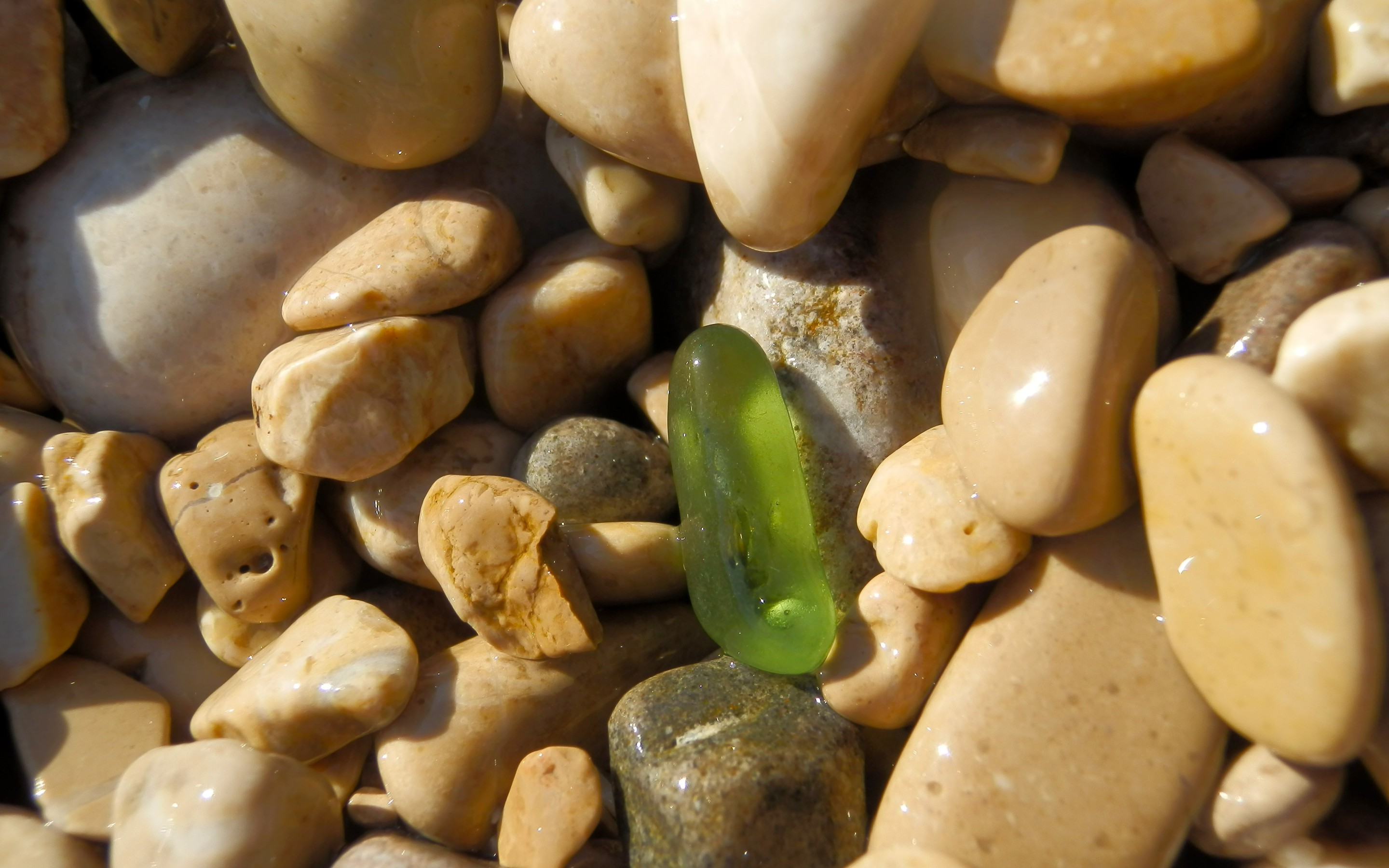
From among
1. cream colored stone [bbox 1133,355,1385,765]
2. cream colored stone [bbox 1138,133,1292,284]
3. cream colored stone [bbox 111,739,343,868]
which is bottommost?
cream colored stone [bbox 111,739,343,868]

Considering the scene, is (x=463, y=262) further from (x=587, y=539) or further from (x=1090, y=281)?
(x=1090, y=281)

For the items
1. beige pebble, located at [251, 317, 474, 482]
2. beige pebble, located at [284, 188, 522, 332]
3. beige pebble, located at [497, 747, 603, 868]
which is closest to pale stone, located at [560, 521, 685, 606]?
beige pebble, located at [497, 747, 603, 868]

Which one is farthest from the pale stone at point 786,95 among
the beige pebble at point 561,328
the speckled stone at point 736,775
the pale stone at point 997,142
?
the speckled stone at point 736,775

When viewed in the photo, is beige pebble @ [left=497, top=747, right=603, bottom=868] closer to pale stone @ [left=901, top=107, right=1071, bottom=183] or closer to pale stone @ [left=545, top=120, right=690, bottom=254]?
pale stone @ [left=545, top=120, right=690, bottom=254]

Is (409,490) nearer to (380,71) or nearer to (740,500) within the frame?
(740,500)

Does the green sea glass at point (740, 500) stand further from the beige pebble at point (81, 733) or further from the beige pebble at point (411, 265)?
the beige pebble at point (81, 733)

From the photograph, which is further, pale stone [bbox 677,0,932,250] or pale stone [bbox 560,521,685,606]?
pale stone [bbox 560,521,685,606]

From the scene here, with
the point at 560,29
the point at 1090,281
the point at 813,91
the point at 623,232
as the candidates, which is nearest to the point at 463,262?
the point at 623,232
